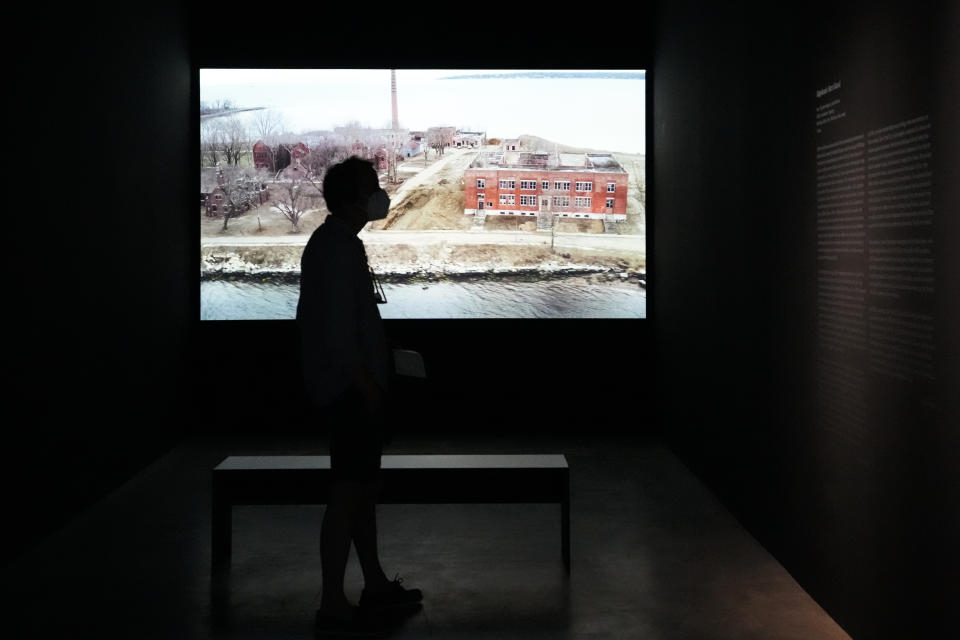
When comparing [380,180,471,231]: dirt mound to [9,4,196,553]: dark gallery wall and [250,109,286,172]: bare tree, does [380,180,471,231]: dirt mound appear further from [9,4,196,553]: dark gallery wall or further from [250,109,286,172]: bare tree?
[9,4,196,553]: dark gallery wall

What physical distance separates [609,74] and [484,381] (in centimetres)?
259

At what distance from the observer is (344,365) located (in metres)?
2.94

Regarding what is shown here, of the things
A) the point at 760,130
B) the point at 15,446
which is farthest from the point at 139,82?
the point at 760,130

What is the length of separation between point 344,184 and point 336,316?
50 cm

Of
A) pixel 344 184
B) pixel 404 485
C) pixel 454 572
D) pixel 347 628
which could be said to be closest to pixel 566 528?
pixel 454 572

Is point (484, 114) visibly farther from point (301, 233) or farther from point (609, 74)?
point (301, 233)

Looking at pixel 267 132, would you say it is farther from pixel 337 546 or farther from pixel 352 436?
pixel 337 546

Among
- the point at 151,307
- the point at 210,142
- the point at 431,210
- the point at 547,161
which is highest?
the point at 210,142

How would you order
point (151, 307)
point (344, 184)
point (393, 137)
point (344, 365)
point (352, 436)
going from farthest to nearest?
point (393, 137)
point (151, 307)
point (344, 184)
point (352, 436)
point (344, 365)

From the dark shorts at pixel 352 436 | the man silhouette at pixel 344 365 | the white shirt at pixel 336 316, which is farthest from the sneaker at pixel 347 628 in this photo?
the white shirt at pixel 336 316

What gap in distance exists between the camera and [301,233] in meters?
7.12

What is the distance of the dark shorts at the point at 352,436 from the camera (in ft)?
9.89

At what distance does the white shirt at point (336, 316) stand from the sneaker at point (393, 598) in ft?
2.58

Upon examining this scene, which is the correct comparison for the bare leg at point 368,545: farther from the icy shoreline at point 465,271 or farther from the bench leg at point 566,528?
the icy shoreline at point 465,271
